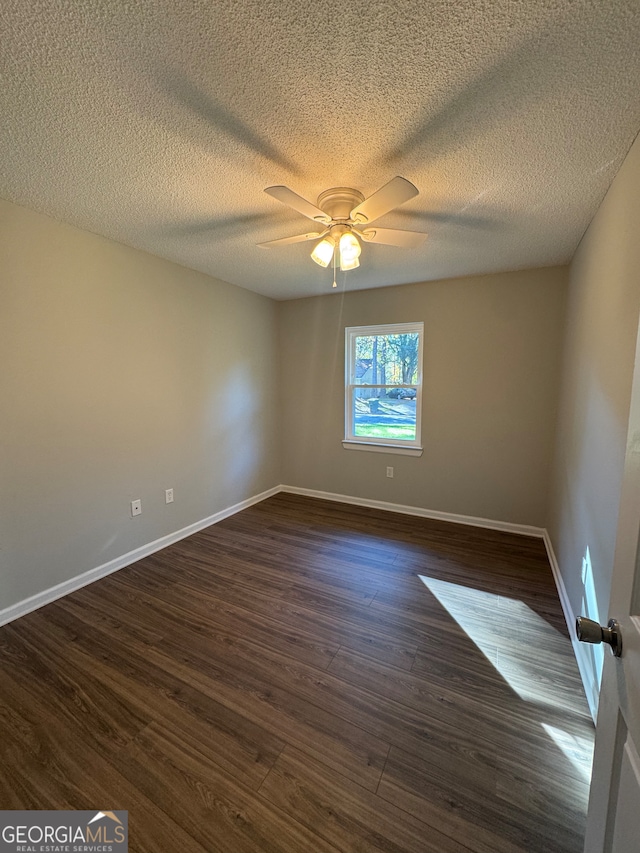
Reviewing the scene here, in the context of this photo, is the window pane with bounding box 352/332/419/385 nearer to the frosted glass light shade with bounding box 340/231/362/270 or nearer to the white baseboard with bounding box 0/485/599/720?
the white baseboard with bounding box 0/485/599/720

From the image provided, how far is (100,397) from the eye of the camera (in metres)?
2.50

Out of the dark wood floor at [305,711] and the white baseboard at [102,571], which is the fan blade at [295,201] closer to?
the dark wood floor at [305,711]

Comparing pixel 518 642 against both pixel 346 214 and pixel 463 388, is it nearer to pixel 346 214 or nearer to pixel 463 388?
pixel 463 388

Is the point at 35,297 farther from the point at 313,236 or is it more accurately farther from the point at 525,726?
the point at 525,726

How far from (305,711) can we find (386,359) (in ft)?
10.5

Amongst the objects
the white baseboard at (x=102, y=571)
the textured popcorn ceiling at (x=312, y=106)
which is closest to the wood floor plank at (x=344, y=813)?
the white baseboard at (x=102, y=571)

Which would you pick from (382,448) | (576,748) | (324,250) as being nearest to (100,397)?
(324,250)

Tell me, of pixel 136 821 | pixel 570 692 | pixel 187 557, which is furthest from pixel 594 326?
pixel 187 557

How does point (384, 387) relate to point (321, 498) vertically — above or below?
above

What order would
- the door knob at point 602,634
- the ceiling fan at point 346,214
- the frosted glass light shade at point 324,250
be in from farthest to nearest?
the frosted glass light shade at point 324,250 → the ceiling fan at point 346,214 → the door knob at point 602,634

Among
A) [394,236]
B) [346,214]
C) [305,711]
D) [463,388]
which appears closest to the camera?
[305,711]

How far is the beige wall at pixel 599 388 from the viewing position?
141 cm

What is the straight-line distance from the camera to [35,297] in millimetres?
2119

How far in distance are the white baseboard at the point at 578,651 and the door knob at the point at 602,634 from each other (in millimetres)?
751
